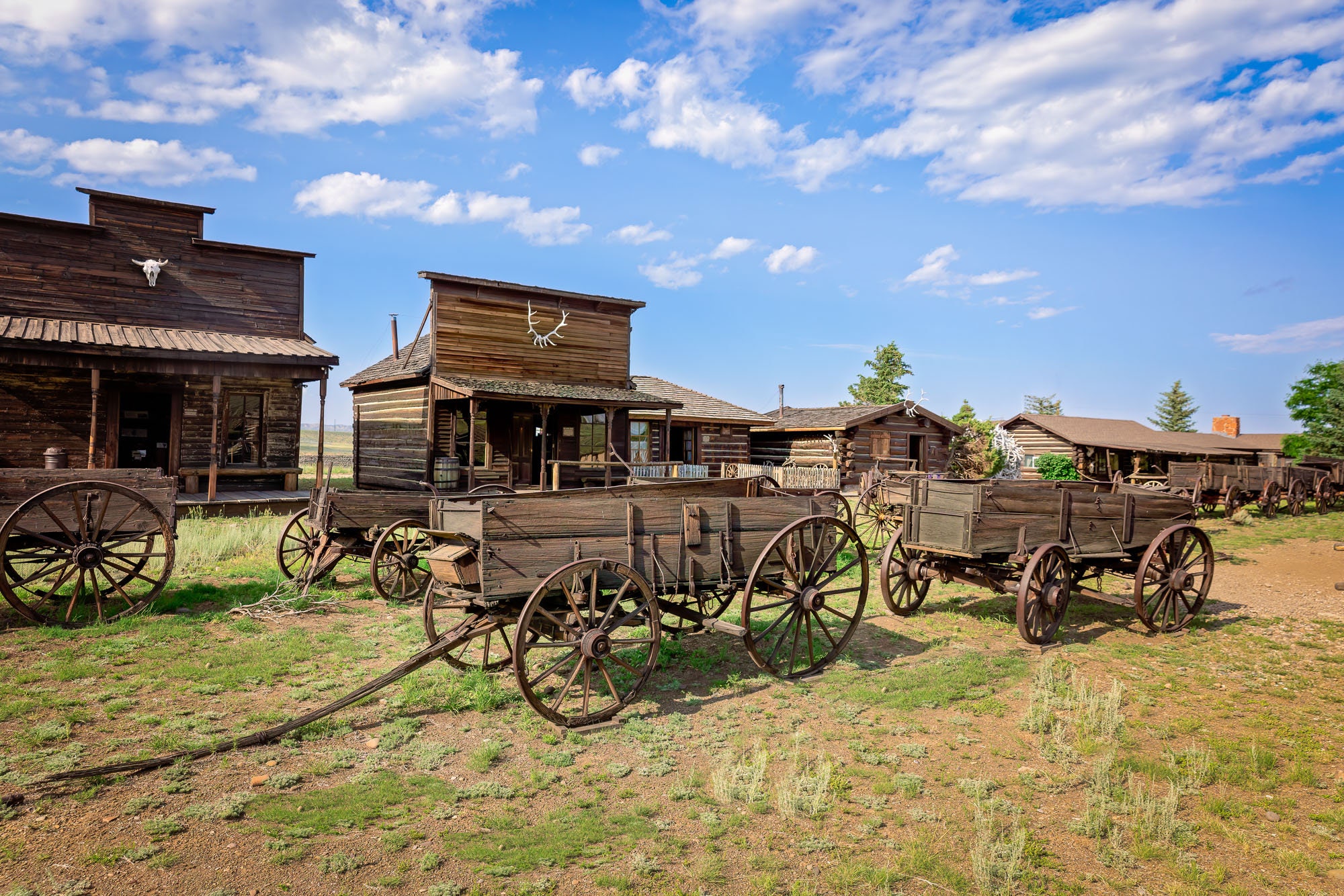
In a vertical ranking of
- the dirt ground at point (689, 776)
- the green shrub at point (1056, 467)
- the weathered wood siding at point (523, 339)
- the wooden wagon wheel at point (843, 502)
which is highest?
the weathered wood siding at point (523, 339)

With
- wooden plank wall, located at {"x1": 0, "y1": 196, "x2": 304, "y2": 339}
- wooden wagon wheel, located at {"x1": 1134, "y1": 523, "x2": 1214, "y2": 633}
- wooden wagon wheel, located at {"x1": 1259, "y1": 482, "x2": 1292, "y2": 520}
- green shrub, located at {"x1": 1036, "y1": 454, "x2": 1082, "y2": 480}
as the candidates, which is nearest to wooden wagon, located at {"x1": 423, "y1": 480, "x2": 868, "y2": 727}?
wooden wagon wheel, located at {"x1": 1134, "y1": 523, "x2": 1214, "y2": 633}

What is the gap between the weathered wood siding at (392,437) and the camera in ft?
67.8

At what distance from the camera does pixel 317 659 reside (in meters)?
6.87

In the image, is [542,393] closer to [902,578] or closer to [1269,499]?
[902,578]

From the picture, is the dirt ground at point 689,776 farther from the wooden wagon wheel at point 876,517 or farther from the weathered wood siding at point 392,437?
the weathered wood siding at point 392,437

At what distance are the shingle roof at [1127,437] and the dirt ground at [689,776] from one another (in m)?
26.9

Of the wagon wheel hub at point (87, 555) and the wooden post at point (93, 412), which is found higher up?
the wooden post at point (93, 412)

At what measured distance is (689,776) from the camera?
4660mm

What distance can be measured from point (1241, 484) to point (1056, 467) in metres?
10.4

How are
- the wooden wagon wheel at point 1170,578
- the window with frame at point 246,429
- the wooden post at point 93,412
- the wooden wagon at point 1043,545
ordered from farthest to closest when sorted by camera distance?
the window with frame at point 246,429 < the wooden post at point 93,412 < the wooden wagon wheel at point 1170,578 < the wooden wagon at point 1043,545

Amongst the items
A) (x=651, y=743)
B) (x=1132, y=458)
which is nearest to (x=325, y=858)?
(x=651, y=743)

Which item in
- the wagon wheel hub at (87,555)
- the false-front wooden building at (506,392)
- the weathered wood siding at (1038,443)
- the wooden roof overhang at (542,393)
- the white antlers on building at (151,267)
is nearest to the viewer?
the wagon wheel hub at (87,555)

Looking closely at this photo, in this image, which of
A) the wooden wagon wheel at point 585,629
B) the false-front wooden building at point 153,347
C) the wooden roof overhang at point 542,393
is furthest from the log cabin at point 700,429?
the wooden wagon wheel at point 585,629

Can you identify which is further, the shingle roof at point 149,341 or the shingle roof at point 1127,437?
the shingle roof at point 1127,437
